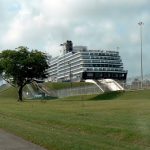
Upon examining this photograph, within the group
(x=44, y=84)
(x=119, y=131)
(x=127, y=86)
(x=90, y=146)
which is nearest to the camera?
(x=90, y=146)

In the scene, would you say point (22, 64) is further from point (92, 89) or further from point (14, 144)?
point (14, 144)

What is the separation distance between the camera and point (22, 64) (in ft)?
292

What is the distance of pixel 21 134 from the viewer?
2053 cm

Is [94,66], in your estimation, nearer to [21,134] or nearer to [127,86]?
[127,86]

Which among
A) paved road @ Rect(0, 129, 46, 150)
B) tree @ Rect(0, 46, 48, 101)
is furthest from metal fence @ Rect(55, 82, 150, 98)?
paved road @ Rect(0, 129, 46, 150)

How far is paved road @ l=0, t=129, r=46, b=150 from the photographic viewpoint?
15812mm

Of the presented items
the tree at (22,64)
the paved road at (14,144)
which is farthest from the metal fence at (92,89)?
the paved road at (14,144)

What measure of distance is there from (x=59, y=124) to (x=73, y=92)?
3573 inches

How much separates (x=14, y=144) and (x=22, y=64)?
238ft

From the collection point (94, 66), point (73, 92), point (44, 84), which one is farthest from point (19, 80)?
point (94, 66)

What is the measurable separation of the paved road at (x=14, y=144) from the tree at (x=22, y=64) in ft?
225

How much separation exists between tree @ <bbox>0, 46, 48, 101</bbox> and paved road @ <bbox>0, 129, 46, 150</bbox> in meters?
68.7

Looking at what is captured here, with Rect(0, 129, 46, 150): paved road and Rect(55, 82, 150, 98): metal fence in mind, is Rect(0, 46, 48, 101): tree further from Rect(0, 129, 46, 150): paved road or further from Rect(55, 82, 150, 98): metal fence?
Rect(0, 129, 46, 150): paved road

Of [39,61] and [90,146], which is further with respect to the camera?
[39,61]
